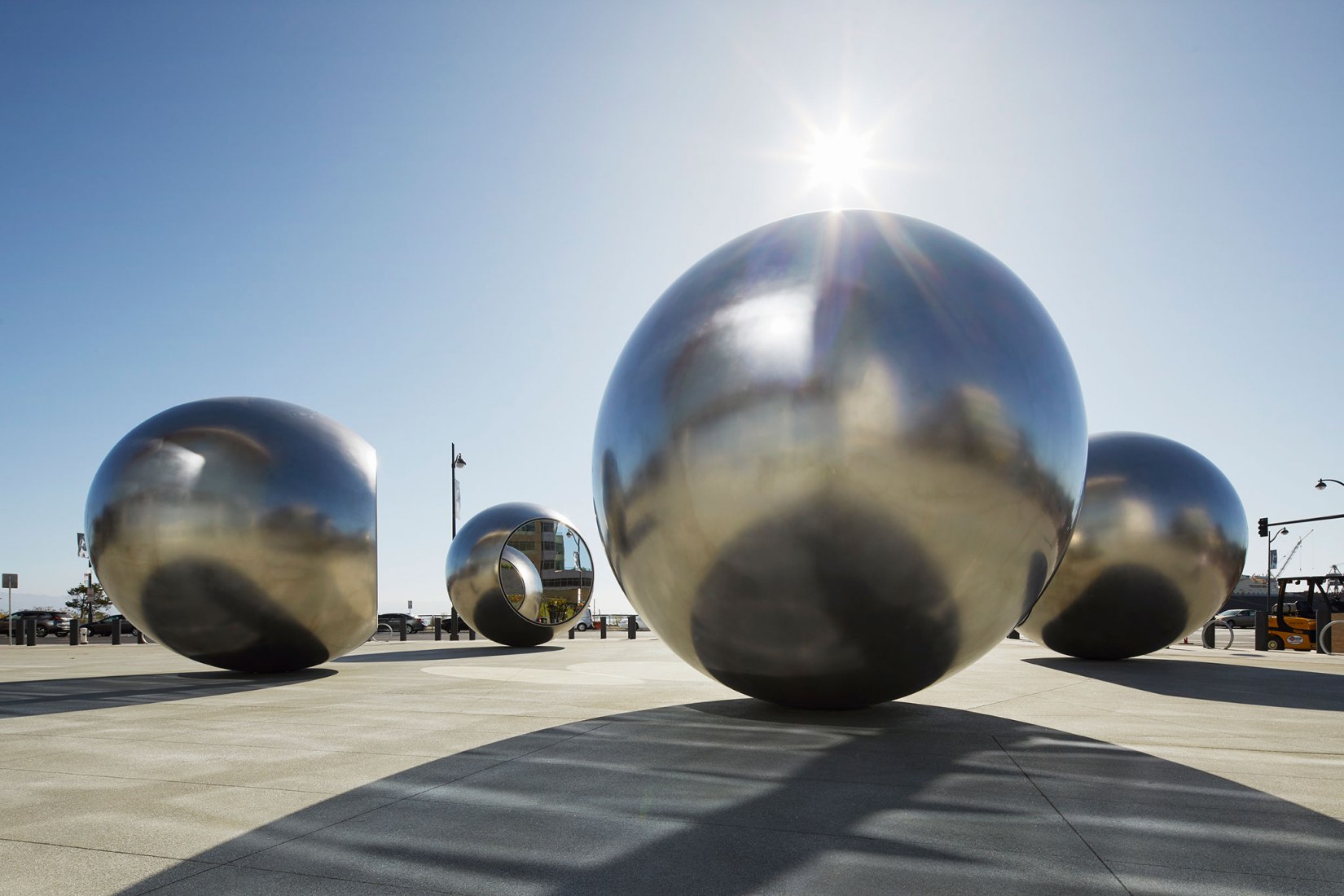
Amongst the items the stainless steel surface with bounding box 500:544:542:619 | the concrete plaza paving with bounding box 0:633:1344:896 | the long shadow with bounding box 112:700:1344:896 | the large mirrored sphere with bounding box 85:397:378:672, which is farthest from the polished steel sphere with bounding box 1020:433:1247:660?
the stainless steel surface with bounding box 500:544:542:619

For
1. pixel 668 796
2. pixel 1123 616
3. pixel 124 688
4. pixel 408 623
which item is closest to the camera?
pixel 668 796

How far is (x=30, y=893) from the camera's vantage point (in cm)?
337

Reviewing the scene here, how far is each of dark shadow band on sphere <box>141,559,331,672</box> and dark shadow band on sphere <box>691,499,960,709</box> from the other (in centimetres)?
697

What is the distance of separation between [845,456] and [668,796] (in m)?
2.45

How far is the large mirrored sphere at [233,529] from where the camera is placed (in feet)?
34.2

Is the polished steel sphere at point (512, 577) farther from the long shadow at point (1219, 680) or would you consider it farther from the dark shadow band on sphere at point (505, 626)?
the long shadow at point (1219, 680)

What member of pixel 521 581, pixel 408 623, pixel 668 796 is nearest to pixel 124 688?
pixel 668 796

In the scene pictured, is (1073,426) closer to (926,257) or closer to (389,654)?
(926,257)

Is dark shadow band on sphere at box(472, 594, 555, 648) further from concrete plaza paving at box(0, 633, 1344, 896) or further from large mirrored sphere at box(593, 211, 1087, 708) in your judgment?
large mirrored sphere at box(593, 211, 1087, 708)

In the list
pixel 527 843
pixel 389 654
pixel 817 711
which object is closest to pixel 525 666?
pixel 389 654

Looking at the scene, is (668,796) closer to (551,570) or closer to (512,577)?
(512,577)

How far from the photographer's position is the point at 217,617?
35.2 feet

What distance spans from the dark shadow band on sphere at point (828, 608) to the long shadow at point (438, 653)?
1272 cm

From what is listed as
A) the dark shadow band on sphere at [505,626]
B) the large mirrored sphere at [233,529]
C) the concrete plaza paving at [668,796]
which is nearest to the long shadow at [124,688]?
the concrete plaza paving at [668,796]
